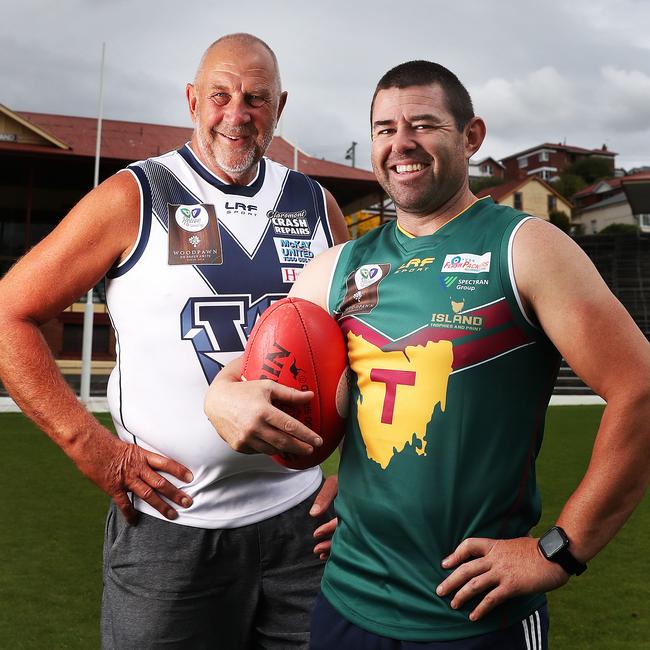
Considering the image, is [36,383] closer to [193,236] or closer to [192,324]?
[192,324]

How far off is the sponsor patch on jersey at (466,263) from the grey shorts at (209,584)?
3.44 feet

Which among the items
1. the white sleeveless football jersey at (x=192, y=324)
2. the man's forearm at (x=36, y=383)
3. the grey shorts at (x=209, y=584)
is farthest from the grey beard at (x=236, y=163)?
the grey shorts at (x=209, y=584)

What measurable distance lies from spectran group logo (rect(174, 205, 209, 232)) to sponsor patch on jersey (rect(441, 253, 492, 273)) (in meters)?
0.91

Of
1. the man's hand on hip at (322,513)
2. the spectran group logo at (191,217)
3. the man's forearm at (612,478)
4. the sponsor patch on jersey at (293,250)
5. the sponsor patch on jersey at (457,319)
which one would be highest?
the spectran group logo at (191,217)

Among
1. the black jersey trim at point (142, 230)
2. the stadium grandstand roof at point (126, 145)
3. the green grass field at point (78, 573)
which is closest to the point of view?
the black jersey trim at point (142, 230)

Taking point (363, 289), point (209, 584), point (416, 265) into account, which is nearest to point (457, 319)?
point (416, 265)

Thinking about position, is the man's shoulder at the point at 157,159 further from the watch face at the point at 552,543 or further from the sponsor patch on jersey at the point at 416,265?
the watch face at the point at 552,543

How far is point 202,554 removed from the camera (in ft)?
7.40

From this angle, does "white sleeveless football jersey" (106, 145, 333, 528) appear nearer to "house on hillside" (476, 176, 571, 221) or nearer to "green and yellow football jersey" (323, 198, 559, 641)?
"green and yellow football jersey" (323, 198, 559, 641)

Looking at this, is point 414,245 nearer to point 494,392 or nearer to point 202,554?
point 494,392

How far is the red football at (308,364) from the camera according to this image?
1.84 metres

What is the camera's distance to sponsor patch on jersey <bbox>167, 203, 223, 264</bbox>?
2301 mm

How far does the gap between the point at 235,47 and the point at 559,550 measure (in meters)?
1.85

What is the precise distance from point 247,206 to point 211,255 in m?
0.25
